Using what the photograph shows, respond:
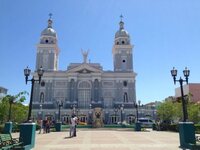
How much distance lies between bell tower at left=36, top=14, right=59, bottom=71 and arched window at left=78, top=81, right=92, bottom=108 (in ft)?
34.8

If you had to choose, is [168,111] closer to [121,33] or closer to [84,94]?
[84,94]

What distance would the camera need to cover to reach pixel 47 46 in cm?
7338

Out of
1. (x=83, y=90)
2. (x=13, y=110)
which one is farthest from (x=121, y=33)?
(x=13, y=110)

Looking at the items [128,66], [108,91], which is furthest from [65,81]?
[128,66]

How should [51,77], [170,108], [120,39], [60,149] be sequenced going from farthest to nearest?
[120,39], [51,77], [170,108], [60,149]

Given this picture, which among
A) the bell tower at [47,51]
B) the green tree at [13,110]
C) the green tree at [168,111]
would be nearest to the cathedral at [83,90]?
the bell tower at [47,51]

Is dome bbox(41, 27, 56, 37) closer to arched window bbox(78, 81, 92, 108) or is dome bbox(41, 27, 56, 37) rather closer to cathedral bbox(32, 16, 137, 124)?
cathedral bbox(32, 16, 137, 124)

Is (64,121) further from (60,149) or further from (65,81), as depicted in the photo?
(60,149)

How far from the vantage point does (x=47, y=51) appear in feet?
241

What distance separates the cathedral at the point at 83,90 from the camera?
65.9 metres

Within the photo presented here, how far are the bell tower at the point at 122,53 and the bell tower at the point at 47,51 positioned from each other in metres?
19.4

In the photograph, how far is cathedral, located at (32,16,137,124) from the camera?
6588 cm

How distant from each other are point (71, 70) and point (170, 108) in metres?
31.6

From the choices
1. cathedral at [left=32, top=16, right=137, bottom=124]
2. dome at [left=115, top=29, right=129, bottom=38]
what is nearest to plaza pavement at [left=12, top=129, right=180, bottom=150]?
cathedral at [left=32, top=16, right=137, bottom=124]
